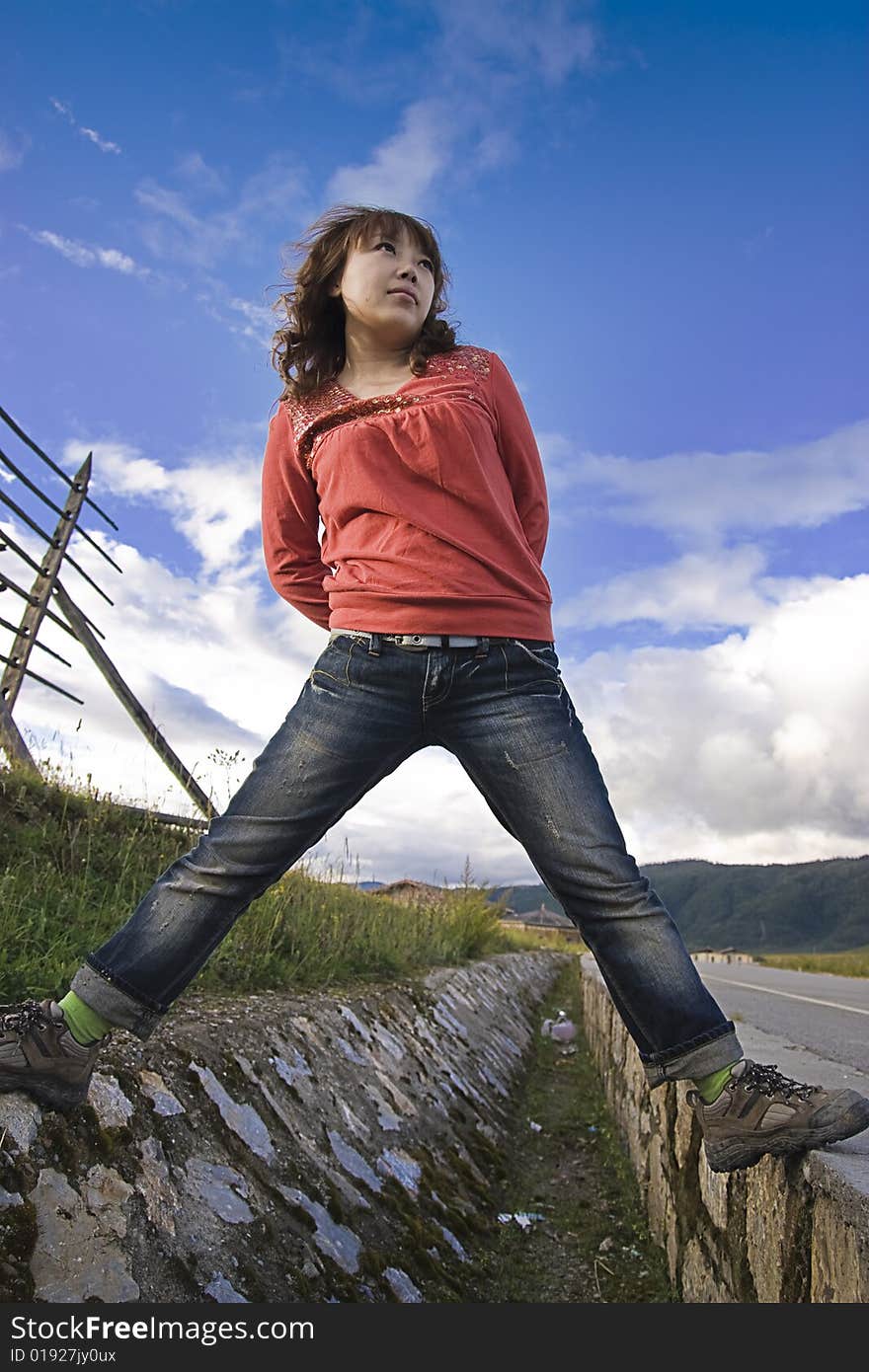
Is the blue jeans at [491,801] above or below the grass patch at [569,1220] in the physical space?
above

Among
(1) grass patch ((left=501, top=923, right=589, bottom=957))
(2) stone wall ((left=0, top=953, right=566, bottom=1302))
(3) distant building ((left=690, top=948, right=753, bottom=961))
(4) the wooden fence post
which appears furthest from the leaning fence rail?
(3) distant building ((left=690, top=948, right=753, bottom=961))

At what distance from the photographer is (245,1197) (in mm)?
2131

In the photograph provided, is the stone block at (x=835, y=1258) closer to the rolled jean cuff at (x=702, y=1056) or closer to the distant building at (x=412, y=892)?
the rolled jean cuff at (x=702, y=1056)

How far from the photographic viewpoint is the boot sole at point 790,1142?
180 cm

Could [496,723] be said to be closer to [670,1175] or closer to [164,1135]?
[164,1135]

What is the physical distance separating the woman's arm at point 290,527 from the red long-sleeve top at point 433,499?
2cm

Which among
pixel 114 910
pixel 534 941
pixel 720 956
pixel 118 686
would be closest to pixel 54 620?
pixel 118 686

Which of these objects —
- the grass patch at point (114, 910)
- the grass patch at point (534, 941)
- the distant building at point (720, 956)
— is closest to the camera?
the grass patch at point (114, 910)

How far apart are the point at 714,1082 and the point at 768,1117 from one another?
5.5 inches

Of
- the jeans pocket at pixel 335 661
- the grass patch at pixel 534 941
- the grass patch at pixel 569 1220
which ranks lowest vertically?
the grass patch at pixel 534 941

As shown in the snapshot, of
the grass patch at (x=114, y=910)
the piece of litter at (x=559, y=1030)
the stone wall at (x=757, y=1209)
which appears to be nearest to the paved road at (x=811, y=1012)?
the stone wall at (x=757, y=1209)

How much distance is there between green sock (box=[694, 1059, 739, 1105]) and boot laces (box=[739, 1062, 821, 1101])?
0.03 metres

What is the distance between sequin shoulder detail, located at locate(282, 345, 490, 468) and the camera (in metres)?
2.35

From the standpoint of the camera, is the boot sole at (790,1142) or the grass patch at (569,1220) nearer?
the boot sole at (790,1142)
